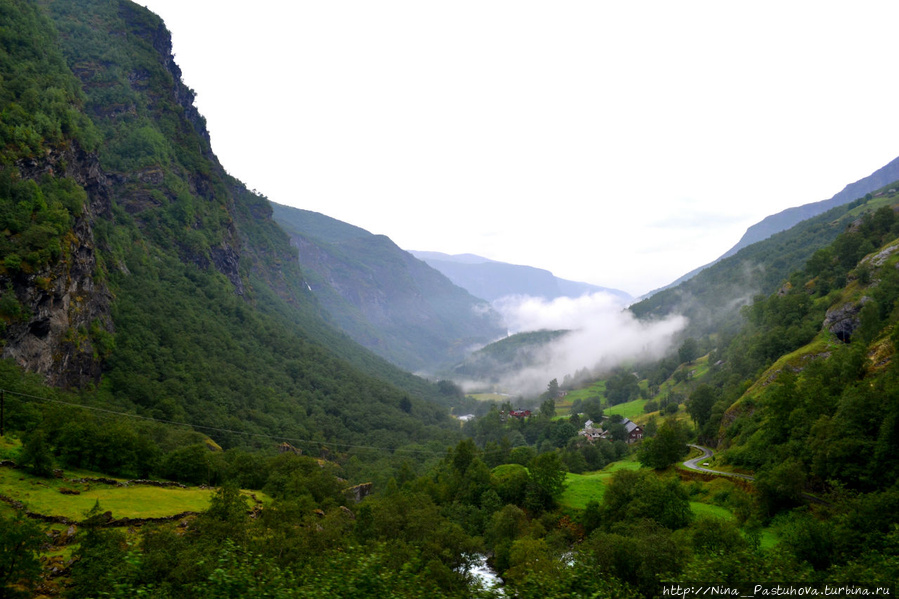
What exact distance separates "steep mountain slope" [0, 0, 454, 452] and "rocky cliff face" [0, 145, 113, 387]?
365 millimetres

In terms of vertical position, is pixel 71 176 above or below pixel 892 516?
above

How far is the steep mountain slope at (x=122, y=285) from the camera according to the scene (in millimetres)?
87688

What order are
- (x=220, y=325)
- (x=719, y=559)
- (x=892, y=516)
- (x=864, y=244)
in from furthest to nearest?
(x=220, y=325) < (x=864, y=244) < (x=892, y=516) < (x=719, y=559)

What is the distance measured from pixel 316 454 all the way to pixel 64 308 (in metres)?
70.5

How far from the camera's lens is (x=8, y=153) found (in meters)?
92.1

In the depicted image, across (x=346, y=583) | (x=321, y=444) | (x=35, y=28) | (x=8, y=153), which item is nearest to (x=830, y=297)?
(x=346, y=583)

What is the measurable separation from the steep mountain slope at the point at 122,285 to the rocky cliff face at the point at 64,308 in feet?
1.20

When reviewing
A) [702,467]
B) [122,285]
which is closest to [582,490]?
[702,467]

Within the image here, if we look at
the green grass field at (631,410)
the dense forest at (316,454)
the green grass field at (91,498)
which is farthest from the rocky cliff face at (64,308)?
the green grass field at (631,410)

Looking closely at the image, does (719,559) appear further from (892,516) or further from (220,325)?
(220,325)

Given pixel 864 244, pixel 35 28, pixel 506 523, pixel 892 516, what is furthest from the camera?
pixel 35 28

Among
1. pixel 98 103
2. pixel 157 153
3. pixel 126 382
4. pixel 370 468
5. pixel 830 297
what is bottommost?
pixel 370 468

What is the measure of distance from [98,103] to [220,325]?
103m

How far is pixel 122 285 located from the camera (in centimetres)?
13312
